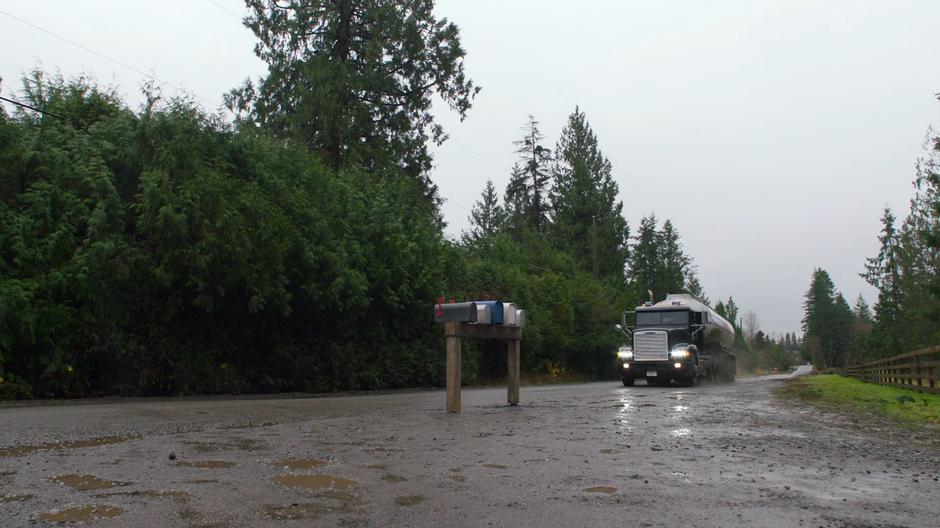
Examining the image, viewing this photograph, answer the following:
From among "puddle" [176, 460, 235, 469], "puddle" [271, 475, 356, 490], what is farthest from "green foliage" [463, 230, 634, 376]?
"puddle" [271, 475, 356, 490]

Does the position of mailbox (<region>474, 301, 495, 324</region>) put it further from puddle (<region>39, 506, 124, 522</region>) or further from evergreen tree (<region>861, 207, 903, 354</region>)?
evergreen tree (<region>861, 207, 903, 354</region>)

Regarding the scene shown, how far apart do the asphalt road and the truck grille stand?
16.3 meters

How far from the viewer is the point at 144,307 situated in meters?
15.5

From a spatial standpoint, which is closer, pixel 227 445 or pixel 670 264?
pixel 227 445

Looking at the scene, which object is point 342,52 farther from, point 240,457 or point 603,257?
point 603,257

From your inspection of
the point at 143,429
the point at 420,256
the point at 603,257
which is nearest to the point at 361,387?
the point at 420,256

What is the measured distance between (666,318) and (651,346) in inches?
81.5

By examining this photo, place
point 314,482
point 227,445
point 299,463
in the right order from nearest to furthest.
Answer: point 314,482 → point 299,463 → point 227,445

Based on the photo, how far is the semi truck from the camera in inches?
1003

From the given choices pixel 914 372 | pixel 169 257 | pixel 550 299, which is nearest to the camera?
pixel 169 257

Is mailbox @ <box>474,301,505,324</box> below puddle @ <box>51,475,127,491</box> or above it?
above

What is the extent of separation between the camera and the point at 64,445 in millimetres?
6586

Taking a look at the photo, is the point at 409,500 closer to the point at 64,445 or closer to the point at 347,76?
the point at 64,445

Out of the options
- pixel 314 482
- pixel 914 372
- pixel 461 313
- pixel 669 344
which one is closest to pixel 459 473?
pixel 314 482
